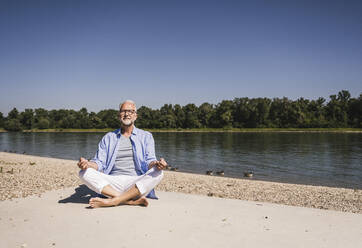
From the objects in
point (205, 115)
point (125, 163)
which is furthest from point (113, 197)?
point (205, 115)

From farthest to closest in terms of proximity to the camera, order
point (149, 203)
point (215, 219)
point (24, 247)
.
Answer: point (149, 203)
point (215, 219)
point (24, 247)

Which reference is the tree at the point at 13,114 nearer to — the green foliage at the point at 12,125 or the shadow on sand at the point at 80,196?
the green foliage at the point at 12,125

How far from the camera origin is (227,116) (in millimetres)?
112938

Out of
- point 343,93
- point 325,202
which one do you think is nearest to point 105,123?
point 343,93

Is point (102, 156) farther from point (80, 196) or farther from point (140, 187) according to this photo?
point (80, 196)

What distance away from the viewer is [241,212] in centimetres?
518

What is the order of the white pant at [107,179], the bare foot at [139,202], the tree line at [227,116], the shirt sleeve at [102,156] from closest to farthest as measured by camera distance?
the white pant at [107,179] → the bare foot at [139,202] → the shirt sleeve at [102,156] → the tree line at [227,116]

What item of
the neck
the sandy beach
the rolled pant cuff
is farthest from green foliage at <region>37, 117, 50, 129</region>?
the rolled pant cuff

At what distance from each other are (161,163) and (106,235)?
144cm

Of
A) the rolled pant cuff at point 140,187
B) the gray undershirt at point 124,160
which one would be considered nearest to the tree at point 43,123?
the gray undershirt at point 124,160

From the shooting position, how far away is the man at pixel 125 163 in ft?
16.8

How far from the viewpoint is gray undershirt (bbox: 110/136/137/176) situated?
5.61 metres

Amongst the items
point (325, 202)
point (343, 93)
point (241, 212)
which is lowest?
point (325, 202)

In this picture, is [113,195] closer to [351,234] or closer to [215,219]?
[215,219]
